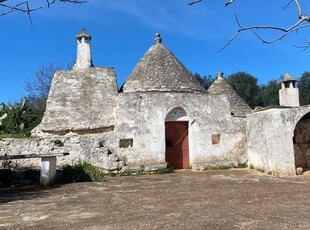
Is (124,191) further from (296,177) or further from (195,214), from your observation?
(296,177)

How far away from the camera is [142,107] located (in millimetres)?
12289

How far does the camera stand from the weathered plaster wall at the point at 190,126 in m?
12.0

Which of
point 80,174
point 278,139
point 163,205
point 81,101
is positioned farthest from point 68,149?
point 278,139

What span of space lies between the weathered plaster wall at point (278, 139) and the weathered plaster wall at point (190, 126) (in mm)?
1652

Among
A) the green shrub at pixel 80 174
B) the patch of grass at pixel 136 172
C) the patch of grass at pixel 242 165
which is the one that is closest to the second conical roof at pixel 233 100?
the patch of grass at pixel 242 165

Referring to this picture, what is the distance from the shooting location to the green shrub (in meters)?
9.82

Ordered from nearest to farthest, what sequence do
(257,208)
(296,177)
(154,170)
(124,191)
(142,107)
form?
(257,208)
(124,191)
(296,177)
(154,170)
(142,107)

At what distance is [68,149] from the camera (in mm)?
11289

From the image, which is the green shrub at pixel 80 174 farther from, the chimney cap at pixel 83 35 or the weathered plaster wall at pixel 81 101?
the chimney cap at pixel 83 35

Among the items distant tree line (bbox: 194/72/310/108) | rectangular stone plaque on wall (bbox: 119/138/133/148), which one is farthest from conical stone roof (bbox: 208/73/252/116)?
distant tree line (bbox: 194/72/310/108)

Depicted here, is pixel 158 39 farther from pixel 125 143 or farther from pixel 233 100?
pixel 125 143

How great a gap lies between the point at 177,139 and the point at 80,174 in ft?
15.1

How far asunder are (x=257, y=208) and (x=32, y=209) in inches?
167

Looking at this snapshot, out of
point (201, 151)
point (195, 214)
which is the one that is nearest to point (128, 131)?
point (201, 151)
